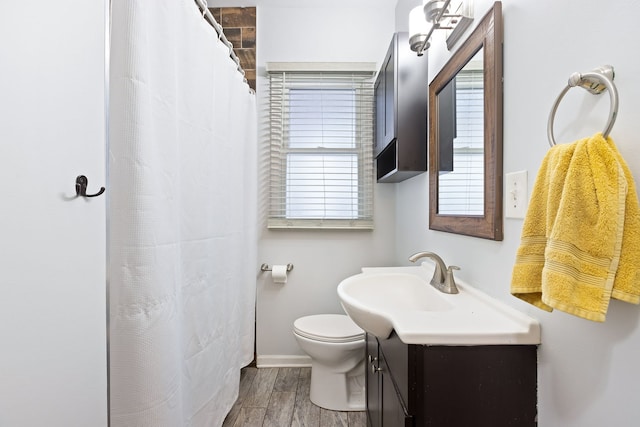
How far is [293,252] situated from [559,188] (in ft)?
6.00

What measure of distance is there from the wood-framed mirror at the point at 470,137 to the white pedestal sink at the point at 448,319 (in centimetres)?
22

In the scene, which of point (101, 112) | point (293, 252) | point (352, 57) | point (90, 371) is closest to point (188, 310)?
point (90, 371)

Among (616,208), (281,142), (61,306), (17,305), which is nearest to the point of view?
(616,208)

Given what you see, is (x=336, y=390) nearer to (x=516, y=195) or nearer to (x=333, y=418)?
(x=333, y=418)

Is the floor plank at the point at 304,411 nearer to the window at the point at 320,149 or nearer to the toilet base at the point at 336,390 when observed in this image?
the toilet base at the point at 336,390

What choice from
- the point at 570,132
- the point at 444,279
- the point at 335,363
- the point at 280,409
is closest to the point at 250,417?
the point at 280,409

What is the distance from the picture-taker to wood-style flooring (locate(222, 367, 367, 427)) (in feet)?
5.28

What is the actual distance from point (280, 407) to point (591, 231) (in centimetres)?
178

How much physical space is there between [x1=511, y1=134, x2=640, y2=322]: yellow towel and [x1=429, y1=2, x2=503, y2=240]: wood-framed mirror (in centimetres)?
41

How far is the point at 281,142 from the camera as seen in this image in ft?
7.27

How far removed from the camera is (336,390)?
5.65ft

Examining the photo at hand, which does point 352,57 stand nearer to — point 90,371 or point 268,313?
point 268,313

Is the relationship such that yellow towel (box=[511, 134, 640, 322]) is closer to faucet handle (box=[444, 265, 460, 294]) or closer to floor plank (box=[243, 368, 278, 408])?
faucet handle (box=[444, 265, 460, 294])

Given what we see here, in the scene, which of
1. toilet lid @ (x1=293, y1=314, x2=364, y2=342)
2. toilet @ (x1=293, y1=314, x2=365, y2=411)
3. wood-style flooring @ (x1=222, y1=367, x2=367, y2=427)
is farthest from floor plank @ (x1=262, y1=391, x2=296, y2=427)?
toilet lid @ (x1=293, y1=314, x2=364, y2=342)
